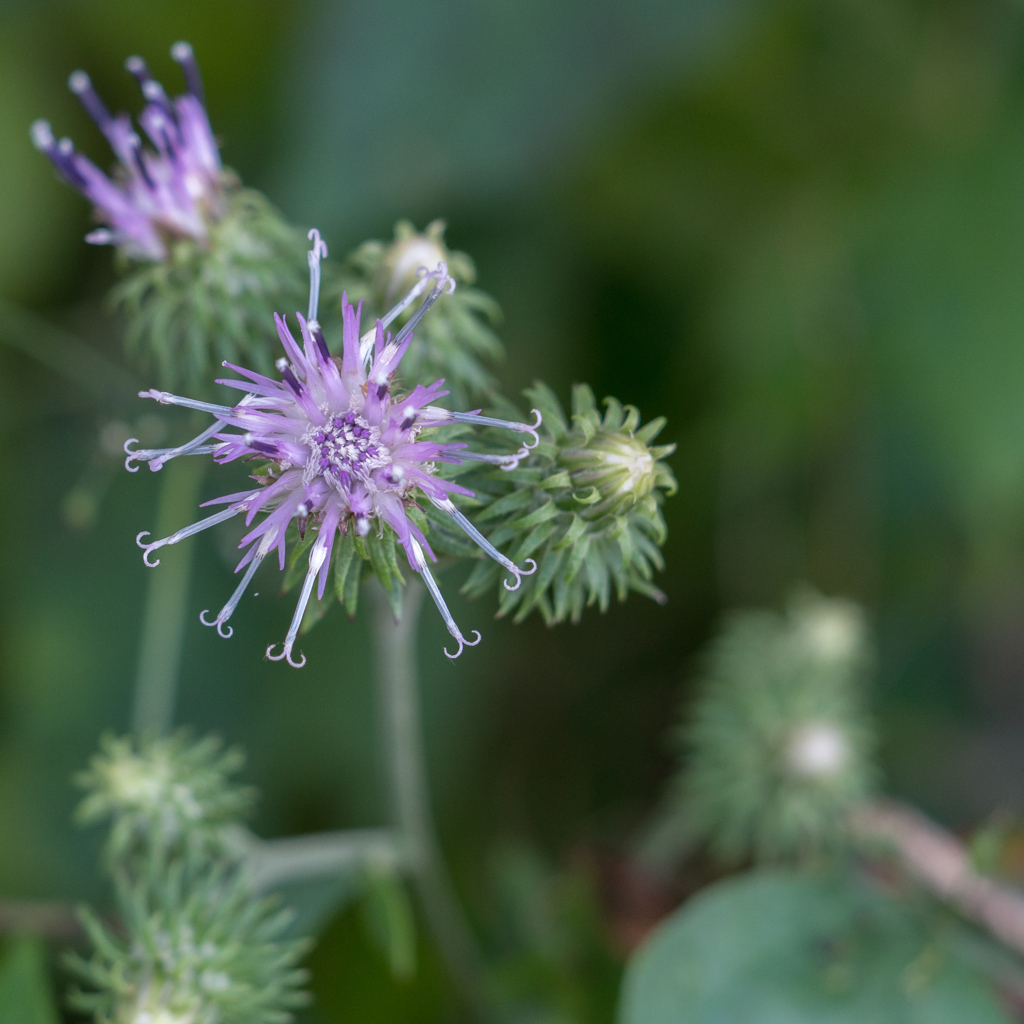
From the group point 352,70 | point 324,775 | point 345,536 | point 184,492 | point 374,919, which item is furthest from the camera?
point 324,775

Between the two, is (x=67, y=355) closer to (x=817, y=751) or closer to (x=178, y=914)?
(x=178, y=914)

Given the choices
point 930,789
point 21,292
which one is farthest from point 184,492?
point 930,789

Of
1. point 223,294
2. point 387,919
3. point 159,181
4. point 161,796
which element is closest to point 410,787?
point 387,919

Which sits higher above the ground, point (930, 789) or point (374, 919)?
point (930, 789)

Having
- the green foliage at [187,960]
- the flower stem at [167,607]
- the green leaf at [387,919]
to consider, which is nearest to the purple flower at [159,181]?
the flower stem at [167,607]

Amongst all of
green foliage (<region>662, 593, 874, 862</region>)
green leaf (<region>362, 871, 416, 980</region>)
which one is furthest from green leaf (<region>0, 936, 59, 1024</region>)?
green foliage (<region>662, 593, 874, 862</region>)

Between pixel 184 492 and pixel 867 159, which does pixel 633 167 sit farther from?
pixel 184 492
